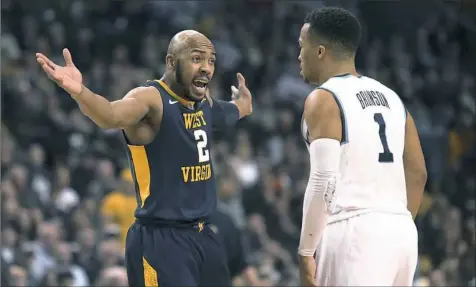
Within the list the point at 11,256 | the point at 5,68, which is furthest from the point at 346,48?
the point at 5,68

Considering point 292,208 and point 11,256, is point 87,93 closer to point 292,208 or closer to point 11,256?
point 11,256

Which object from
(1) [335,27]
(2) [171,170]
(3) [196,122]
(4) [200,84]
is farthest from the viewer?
(3) [196,122]

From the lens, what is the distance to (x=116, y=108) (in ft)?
21.5

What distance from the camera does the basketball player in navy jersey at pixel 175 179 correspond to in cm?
700

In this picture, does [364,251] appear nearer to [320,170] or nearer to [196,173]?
[320,170]

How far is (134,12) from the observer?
2030cm

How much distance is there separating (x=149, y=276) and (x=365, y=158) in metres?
1.80

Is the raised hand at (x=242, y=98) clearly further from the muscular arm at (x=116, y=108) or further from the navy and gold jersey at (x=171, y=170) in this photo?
the muscular arm at (x=116, y=108)

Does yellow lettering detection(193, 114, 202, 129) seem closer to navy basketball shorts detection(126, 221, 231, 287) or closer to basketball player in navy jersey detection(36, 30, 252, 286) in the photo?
basketball player in navy jersey detection(36, 30, 252, 286)

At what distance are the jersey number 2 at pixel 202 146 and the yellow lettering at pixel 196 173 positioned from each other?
52 millimetres

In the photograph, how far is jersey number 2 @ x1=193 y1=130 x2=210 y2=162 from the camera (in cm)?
719

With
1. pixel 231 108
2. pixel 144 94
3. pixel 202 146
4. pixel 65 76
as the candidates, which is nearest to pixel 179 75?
pixel 144 94

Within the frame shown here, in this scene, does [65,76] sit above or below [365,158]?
above

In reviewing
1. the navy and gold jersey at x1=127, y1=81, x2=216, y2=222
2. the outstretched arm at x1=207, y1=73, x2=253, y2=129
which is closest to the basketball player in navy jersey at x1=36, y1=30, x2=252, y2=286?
the navy and gold jersey at x1=127, y1=81, x2=216, y2=222
